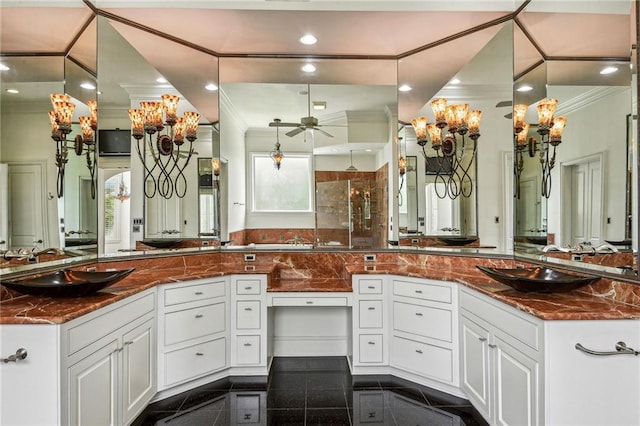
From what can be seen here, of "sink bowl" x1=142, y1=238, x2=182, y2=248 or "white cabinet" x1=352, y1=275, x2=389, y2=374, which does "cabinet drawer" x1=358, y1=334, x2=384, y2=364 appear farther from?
"sink bowl" x1=142, y1=238, x2=182, y2=248

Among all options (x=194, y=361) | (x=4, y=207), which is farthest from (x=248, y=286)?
(x=4, y=207)

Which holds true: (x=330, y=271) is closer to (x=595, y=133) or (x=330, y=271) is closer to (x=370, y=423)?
(x=370, y=423)

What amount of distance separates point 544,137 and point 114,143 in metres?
3.31

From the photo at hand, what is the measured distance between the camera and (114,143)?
2.81 metres

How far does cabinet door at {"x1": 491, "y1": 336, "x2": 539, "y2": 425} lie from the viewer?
1684 millimetres

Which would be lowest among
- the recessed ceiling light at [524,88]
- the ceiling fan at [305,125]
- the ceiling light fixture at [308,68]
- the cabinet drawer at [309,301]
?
the cabinet drawer at [309,301]

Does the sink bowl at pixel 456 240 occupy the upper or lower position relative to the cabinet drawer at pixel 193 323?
upper

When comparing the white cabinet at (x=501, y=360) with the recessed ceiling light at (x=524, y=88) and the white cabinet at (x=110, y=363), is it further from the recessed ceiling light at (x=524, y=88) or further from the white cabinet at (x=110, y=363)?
the white cabinet at (x=110, y=363)

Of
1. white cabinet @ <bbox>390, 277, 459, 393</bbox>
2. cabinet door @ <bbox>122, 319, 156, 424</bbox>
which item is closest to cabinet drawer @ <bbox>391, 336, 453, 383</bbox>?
white cabinet @ <bbox>390, 277, 459, 393</bbox>

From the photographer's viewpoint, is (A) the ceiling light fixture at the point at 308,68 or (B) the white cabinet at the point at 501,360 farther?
(A) the ceiling light fixture at the point at 308,68

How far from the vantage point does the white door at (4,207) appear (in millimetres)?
1979

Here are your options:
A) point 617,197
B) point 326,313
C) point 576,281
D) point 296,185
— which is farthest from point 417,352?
point 296,185

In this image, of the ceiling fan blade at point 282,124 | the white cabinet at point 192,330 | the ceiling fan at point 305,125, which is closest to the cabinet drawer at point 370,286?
the white cabinet at point 192,330

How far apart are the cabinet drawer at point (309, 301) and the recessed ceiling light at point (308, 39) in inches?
92.1
